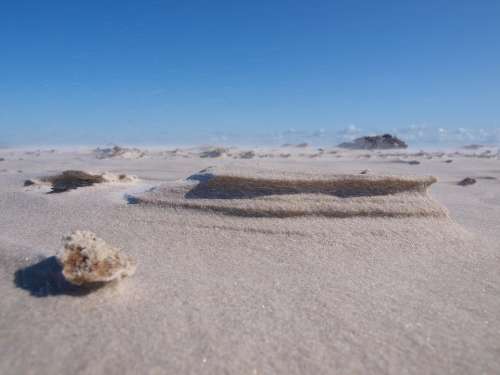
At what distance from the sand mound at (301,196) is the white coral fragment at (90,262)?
118 centimetres

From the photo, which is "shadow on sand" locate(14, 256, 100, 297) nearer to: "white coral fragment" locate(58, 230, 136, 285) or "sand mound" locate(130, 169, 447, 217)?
"white coral fragment" locate(58, 230, 136, 285)

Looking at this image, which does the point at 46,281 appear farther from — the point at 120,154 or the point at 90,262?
the point at 120,154

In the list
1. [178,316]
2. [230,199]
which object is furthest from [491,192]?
[178,316]

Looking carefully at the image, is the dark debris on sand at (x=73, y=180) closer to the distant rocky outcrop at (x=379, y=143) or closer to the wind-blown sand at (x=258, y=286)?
the wind-blown sand at (x=258, y=286)

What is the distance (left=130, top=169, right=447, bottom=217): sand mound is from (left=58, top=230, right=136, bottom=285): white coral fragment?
118 centimetres

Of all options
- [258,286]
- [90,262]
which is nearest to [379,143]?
[258,286]

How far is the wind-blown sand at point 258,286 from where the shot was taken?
1411 mm

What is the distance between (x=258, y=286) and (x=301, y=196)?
122 cm

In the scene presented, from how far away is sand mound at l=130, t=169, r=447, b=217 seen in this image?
294 cm

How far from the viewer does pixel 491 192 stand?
5.33 meters

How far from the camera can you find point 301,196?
303 centimetres

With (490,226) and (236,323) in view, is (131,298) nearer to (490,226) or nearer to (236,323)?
(236,323)

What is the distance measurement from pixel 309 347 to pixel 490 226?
279 centimetres

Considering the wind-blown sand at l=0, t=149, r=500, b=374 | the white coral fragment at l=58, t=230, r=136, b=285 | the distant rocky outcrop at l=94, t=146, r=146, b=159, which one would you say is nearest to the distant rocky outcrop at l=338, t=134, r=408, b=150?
the distant rocky outcrop at l=94, t=146, r=146, b=159
